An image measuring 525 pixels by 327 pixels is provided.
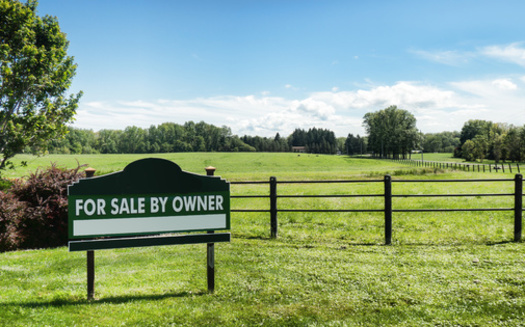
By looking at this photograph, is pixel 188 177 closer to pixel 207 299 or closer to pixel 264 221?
pixel 207 299

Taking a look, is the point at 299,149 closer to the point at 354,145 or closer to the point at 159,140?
the point at 354,145

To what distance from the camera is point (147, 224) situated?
197 inches

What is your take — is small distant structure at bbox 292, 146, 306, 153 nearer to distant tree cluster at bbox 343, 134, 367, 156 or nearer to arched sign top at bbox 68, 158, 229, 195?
distant tree cluster at bbox 343, 134, 367, 156

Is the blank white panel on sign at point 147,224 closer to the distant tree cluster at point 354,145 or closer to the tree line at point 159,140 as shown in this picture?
the tree line at point 159,140

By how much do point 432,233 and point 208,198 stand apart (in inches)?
281

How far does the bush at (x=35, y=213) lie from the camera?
27.6 ft

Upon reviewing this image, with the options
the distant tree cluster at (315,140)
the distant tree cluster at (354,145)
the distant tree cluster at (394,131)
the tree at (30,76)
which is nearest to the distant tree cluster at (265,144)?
the distant tree cluster at (315,140)

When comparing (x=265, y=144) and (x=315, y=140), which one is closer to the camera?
(x=265, y=144)

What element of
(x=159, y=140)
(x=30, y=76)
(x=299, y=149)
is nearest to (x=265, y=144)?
(x=299, y=149)

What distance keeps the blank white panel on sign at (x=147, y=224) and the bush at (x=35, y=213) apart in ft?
16.3

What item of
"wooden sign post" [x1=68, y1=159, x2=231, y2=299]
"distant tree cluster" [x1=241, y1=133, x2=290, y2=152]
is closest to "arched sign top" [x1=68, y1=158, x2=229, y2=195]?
"wooden sign post" [x1=68, y1=159, x2=231, y2=299]

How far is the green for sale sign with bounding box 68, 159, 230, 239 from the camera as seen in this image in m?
4.82

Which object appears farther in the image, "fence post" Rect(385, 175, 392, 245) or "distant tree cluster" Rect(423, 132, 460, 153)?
"distant tree cluster" Rect(423, 132, 460, 153)

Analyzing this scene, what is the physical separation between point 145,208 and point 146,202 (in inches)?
3.5
